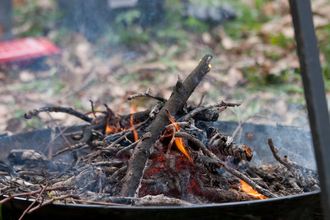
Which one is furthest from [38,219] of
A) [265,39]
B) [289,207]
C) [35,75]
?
[265,39]

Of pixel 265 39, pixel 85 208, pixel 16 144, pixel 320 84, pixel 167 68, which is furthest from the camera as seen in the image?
pixel 265 39

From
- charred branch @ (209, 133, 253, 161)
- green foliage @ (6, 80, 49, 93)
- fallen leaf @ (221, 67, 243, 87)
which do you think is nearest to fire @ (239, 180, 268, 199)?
charred branch @ (209, 133, 253, 161)

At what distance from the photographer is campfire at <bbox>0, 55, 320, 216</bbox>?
3.70ft

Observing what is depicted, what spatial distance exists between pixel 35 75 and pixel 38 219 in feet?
13.2

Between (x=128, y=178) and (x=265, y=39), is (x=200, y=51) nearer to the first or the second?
(x=265, y=39)

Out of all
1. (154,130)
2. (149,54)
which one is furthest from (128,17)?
(154,130)

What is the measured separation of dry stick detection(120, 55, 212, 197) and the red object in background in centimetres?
394

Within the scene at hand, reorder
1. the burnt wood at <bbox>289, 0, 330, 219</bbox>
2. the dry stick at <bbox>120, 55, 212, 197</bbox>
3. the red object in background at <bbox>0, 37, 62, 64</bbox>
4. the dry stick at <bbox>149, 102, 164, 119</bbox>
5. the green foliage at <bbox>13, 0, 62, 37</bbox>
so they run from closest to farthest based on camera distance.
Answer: the burnt wood at <bbox>289, 0, 330, 219</bbox>
the dry stick at <bbox>120, 55, 212, 197</bbox>
the dry stick at <bbox>149, 102, 164, 119</bbox>
the red object in background at <bbox>0, 37, 62, 64</bbox>
the green foliage at <bbox>13, 0, 62, 37</bbox>

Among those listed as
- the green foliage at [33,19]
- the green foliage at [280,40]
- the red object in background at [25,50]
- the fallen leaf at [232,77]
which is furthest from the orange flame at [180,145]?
the green foliage at [33,19]

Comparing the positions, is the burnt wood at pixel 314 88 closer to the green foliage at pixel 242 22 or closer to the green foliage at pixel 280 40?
the green foliage at pixel 280 40

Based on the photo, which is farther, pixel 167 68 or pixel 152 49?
pixel 152 49

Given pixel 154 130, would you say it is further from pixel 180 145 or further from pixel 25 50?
pixel 25 50

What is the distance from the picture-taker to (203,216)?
933 mm

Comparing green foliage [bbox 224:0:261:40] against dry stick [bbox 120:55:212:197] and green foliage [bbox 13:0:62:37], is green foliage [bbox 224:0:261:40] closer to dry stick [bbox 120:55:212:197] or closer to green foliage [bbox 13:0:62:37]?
green foliage [bbox 13:0:62:37]
